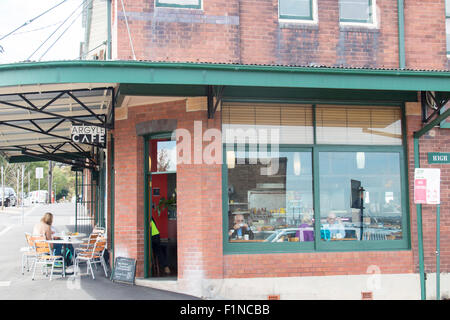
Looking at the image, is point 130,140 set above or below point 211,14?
below

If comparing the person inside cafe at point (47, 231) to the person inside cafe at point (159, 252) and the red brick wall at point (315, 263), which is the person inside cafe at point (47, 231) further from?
the red brick wall at point (315, 263)

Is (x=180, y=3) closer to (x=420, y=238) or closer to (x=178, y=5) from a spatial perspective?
(x=178, y=5)

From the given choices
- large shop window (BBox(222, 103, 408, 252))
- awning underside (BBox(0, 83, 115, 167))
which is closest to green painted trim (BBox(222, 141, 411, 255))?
large shop window (BBox(222, 103, 408, 252))

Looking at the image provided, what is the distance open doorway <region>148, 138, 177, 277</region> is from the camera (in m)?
9.43

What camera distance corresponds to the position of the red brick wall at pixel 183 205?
8.44 m

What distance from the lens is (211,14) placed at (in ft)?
29.5

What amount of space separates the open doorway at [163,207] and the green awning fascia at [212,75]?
234cm

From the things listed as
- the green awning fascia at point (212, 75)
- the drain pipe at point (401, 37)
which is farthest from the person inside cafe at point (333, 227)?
the drain pipe at point (401, 37)

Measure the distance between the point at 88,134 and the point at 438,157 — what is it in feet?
23.4

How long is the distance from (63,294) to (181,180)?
2.85 m

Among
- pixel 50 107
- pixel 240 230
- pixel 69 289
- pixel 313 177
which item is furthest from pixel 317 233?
pixel 50 107

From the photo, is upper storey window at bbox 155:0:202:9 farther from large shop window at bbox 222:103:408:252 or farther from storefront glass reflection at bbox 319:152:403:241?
storefront glass reflection at bbox 319:152:403:241
